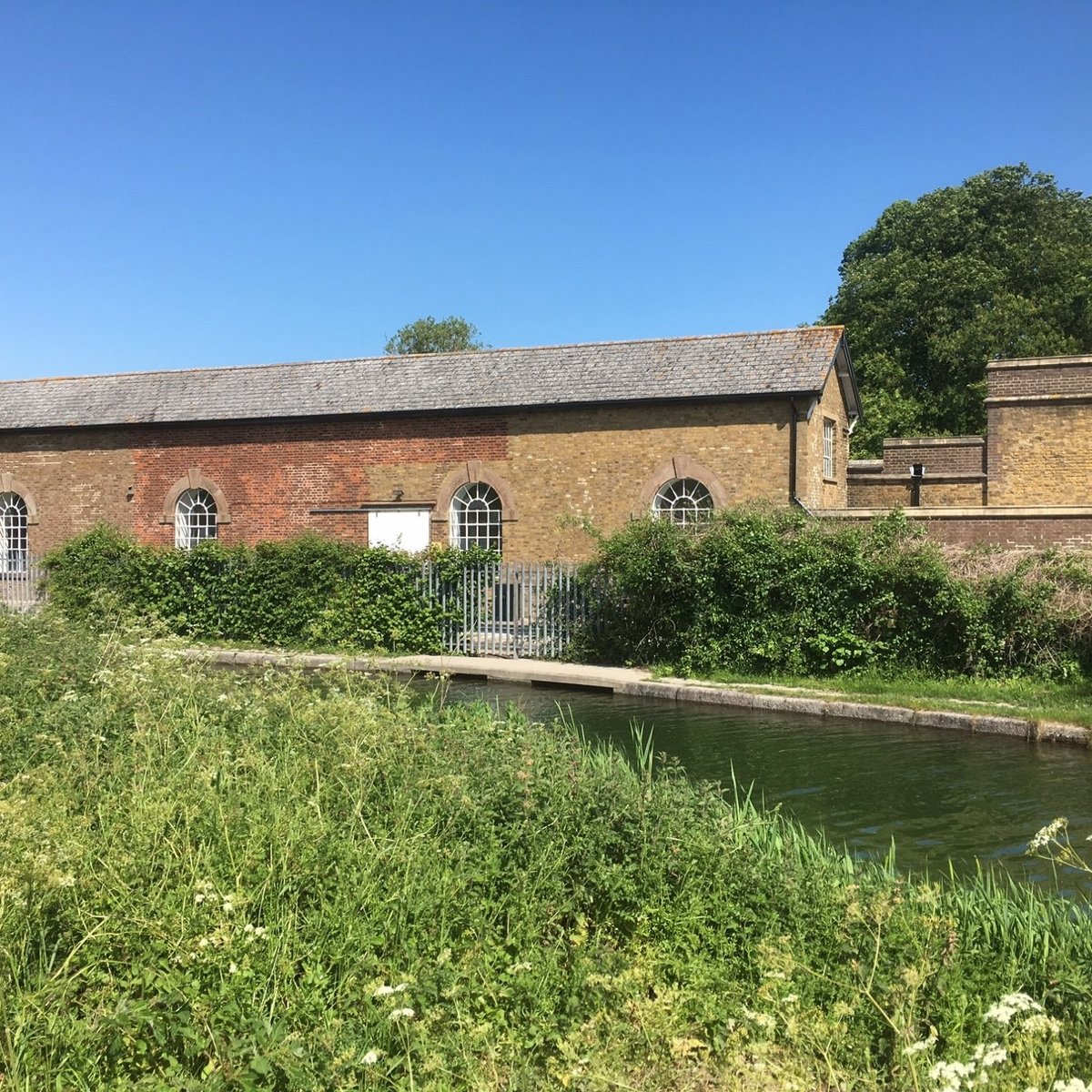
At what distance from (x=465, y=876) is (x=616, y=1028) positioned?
A: 1.07 metres

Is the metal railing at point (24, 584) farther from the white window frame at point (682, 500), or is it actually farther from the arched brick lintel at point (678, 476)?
the white window frame at point (682, 500)

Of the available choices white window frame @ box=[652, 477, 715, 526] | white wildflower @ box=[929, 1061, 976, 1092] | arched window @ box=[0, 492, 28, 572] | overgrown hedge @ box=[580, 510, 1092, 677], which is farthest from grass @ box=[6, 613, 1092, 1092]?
arched window @ box=[0, 492, 28, 572]

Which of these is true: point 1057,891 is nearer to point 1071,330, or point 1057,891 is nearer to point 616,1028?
point 616,1028

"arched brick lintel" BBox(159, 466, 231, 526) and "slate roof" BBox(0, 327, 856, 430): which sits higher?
"slate roof" BBox(0, 327, 856, 430)

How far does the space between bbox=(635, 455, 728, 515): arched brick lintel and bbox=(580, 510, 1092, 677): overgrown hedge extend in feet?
9.85

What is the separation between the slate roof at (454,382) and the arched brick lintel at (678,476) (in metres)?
1.25

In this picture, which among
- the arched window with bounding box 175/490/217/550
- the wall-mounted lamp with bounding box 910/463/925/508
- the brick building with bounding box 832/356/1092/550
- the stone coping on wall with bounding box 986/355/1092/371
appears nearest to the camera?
the stone coping on wall with bounding box 986/355/1092/371

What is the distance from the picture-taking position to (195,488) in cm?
2341

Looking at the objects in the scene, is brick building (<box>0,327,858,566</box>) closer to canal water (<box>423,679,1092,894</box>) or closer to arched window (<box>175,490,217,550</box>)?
arched window (<box>175,490,217,550</box>)

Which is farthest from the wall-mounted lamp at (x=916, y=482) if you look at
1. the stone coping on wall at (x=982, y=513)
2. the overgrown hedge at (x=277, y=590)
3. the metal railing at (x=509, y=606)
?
the overgrown hedge at (x=277, y=590)

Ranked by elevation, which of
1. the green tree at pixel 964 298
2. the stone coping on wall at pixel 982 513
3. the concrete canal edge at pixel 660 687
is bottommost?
the concrete canal edge at pixel 660 687

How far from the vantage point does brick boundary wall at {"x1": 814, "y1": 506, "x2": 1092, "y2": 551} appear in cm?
1562

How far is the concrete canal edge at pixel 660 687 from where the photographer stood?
11.2 m

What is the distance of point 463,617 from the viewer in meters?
18.4
